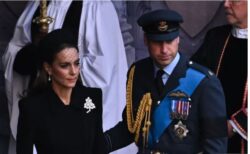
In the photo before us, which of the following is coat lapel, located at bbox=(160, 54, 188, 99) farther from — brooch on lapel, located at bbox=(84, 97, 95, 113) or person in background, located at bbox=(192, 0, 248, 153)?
person in background, located at bbox=(192, 0, 248, 153)

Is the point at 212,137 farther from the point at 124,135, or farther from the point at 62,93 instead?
the point at 62,93

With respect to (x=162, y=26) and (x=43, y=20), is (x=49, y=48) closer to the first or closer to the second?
(x=162, y=26)

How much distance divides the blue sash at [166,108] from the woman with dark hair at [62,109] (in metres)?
0.27

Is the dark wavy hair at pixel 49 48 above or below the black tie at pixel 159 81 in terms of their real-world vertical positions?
above

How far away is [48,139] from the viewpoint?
12.3 feet

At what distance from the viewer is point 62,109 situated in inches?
150

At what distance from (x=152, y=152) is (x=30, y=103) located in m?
0.65

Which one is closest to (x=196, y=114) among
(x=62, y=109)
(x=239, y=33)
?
(x=62, y=109)

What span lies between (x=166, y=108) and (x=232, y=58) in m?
0.89

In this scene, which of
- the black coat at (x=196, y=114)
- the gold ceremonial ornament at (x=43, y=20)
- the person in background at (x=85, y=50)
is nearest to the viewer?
the black coat at (x=196, y=114)

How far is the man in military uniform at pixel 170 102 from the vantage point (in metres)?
3.68

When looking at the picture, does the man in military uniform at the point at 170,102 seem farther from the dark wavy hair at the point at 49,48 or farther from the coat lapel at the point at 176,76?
the dark wavy hair at the point at 49,48

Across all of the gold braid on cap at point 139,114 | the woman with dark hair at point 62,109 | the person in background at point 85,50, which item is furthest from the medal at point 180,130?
the person in background at point 85,50

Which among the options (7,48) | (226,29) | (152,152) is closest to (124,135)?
(152,152)
